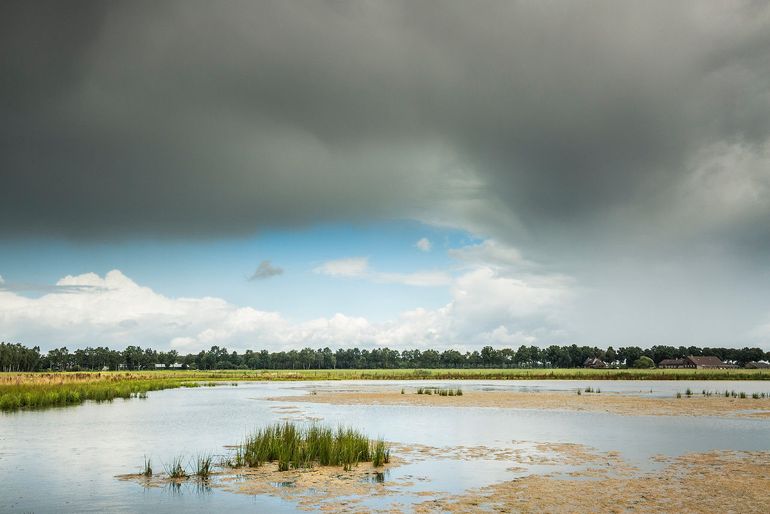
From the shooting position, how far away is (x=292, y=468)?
2055 centimetres

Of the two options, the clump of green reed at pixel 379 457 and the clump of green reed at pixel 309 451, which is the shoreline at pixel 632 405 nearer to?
the clump of green reed at pixel 379 457

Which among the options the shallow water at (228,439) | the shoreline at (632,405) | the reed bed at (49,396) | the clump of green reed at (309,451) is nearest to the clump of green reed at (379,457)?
the clump of green reed at (309,451)

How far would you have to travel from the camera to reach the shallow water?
1641 cm

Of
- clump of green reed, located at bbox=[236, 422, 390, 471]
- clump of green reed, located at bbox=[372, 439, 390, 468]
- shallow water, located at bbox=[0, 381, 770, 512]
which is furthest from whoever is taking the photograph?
clump of green reed, located at bbox=[236, 422, 390, 471]

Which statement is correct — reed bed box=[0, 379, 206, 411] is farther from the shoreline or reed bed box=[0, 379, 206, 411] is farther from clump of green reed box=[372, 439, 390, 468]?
clump of green reed box=[372, 439, 390, 468]

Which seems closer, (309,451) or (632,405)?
(309,451)

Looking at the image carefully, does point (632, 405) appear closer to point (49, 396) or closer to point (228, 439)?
point (228, 439)

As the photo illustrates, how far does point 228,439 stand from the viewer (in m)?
28.4

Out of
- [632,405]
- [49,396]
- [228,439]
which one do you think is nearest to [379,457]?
[228,439]

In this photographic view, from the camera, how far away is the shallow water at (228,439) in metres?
16.4

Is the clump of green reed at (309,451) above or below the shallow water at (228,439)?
above

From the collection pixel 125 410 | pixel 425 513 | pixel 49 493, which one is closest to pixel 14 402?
pixel 125 410

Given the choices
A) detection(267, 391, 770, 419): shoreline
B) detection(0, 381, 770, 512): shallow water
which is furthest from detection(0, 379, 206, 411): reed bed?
detection(267, 391, 770, 419): shoreline

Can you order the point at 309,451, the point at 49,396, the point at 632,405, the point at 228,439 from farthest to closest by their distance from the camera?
the point at 632,405
the point at 49,396
the point at 228,439
the point at 309,451
